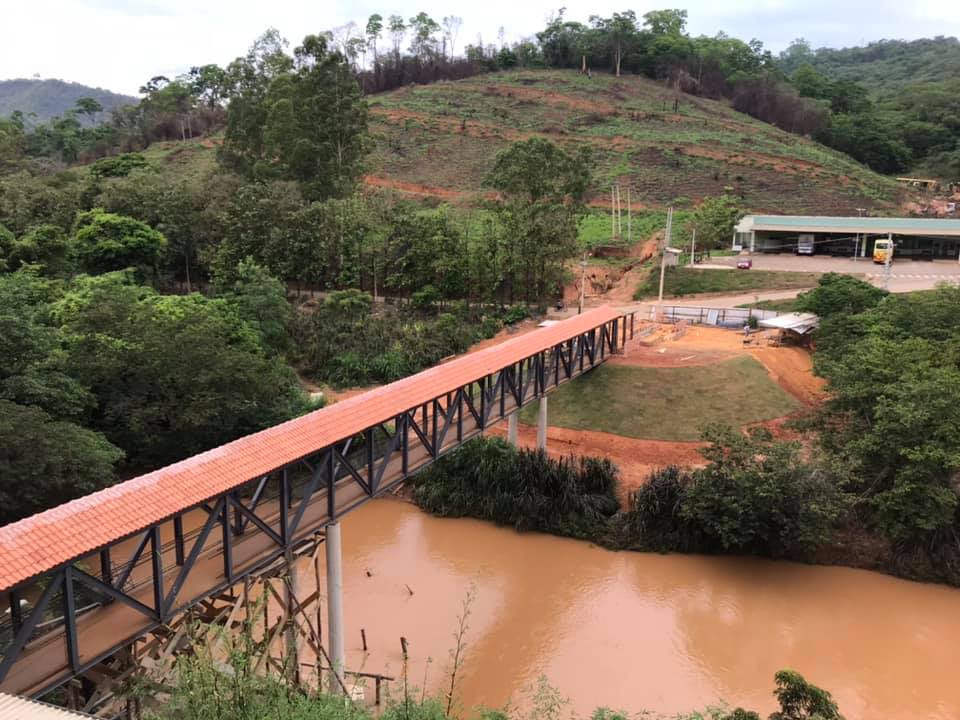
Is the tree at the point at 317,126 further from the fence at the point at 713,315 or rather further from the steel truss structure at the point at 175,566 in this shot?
the steel truss structure at the point at 175,566

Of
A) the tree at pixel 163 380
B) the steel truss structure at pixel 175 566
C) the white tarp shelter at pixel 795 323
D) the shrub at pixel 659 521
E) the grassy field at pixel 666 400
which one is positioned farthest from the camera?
the white tarp shelter at pixel 795 323

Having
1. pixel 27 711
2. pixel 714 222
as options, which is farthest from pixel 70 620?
pixel 714 222

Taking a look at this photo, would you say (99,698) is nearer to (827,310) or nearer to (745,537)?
(745,537)

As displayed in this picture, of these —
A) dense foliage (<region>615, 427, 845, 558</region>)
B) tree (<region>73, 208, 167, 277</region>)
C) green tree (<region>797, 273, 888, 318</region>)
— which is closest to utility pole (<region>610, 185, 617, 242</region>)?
green tree (<region>797, 273, 888, 318</region>)

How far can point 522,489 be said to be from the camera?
25703 mm

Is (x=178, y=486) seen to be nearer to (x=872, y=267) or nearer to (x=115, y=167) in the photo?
(x=872, y=267)

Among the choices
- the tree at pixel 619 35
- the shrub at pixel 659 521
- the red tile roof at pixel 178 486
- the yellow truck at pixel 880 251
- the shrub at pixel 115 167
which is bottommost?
the shrub at pixel 659 521

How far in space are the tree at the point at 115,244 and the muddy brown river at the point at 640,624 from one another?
26071mm

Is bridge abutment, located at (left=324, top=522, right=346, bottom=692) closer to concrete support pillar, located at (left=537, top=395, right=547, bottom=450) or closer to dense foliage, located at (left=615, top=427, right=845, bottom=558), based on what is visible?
dense foliage, located at (left=615, top=427, right=845, bottom=558)

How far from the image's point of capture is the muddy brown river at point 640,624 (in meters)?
17.7

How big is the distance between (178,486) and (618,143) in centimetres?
7755

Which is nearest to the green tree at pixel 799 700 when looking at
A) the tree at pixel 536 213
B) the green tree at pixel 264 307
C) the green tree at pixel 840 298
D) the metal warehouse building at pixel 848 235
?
the green tree at pixel 840 298

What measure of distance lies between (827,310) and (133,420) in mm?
31495

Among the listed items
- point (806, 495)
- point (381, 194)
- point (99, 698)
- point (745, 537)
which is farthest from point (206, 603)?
point (381, 194)
